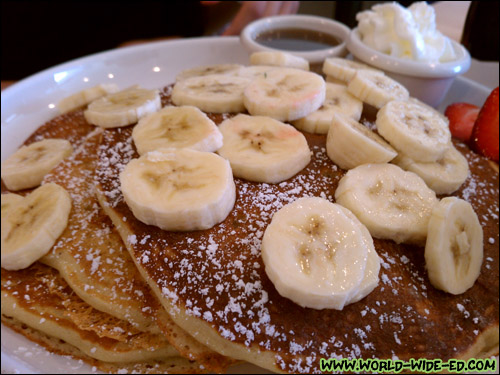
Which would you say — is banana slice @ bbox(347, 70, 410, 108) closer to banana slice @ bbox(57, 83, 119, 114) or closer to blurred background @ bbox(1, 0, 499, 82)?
blurred background @ bbox(1, 0, 499, 82)

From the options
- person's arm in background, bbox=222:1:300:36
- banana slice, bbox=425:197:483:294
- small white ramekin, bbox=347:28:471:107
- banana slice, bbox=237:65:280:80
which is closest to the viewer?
banana slice, bbox=425:197:483:294

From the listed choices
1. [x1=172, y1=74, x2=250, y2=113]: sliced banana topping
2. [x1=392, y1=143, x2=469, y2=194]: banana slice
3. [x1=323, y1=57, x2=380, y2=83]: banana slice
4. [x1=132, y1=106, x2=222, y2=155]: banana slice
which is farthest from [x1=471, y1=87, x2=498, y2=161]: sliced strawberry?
[x1=132, y1=106, x2=222, y2=155]: banana slice

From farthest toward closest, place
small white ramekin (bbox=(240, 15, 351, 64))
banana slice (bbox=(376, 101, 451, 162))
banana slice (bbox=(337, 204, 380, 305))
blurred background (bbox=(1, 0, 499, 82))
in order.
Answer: small white ramekin (bbox=(240, 15, 351, 64)), banana slice (bbox=(376, 101, 451, 162)), banana slice (bbox=(337, 204, 380, 305)), blurred background (bbox=(1, 0, 499, 82))

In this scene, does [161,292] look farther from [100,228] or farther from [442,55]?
[442,55]

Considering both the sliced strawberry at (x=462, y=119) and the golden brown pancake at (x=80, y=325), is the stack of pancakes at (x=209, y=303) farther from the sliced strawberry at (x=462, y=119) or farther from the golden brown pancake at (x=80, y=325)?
the sliced strawberry at (x=462, y=119)

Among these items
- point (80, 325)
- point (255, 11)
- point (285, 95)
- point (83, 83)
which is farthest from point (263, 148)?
point (255, 11)

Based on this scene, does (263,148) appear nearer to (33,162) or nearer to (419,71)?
(33,162)

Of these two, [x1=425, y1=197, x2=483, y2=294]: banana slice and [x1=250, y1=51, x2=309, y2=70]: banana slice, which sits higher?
[x1=250, y1=51, x2=309, y2=70]: banana slice
